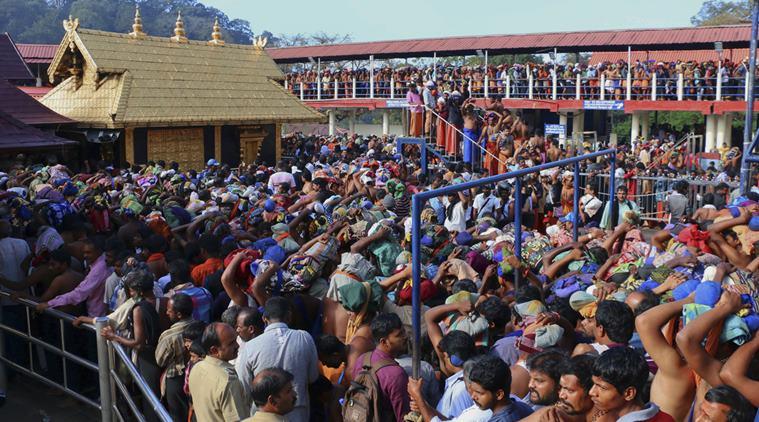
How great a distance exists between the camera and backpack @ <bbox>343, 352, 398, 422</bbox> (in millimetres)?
4086

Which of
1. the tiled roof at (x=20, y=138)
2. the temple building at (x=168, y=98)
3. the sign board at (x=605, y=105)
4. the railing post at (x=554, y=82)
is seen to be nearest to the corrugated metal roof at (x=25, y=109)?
the temple building at (x=168, y=98)

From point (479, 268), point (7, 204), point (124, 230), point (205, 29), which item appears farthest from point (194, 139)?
point (205, 29)

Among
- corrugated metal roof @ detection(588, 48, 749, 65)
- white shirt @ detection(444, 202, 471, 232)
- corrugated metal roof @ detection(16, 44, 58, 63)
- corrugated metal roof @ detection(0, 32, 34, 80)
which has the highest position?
corrugated metal roof @ detection(16, 44, 58, 63)

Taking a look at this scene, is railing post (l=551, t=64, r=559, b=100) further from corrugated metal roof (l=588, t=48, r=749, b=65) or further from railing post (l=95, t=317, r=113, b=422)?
railing post (l=95, t=317, r=113, b=422)

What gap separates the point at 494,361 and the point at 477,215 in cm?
597

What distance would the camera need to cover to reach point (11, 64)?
22156mm

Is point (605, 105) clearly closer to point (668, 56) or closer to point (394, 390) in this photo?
point (668, 56)

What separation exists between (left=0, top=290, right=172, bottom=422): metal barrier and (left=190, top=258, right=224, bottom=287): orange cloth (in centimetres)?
85

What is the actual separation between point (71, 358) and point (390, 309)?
2.24 m

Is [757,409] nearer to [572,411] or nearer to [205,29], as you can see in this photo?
[572,411]

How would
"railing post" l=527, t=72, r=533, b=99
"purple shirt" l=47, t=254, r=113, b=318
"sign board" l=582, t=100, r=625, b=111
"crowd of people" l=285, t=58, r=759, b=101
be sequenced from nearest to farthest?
"purple shirt" l=47, t=254, r=113, b=318, "crowd of people" l=285, t=58, r=759, b=101, "sign board" l=582, t=100, r=625, b=111, "railing post" l=527, t=72, r=533, b=99

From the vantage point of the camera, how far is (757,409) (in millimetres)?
3383

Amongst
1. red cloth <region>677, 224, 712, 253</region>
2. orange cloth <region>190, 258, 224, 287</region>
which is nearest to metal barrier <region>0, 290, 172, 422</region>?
orange cloth <region>190, 258, 224, 287</region>

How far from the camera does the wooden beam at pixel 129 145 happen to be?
52.1ft
